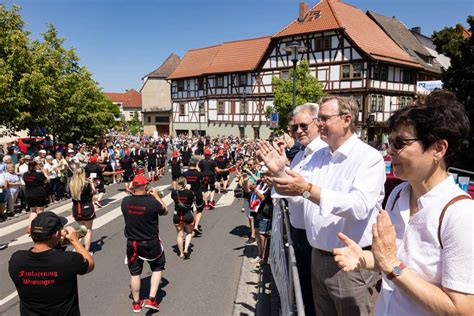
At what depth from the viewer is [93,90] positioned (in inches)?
923

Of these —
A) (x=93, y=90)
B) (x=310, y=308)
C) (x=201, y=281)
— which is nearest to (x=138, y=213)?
(x=201, y=281)

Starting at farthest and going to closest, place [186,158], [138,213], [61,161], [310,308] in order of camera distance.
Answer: [186,158] → [61,161] → [138,213] → [310,308]

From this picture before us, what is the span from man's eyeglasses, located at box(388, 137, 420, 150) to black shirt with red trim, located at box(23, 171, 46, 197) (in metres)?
9.46

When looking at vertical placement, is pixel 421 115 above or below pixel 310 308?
above

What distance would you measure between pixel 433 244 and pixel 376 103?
31036 mm

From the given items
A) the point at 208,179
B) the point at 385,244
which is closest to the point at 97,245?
the point at 208,179

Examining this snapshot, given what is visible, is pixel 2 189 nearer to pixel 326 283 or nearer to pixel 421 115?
pixel 326 283

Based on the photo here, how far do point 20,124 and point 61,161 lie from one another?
112 inches

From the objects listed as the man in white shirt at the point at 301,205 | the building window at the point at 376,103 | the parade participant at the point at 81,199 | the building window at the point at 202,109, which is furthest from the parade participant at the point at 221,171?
the building window at the point at 202,109

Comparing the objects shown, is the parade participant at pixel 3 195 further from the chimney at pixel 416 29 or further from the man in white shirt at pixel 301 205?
the chimney at pixel 416 29

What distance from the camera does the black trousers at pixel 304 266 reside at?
3316 mm

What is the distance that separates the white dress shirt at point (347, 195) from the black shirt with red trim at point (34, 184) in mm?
8558

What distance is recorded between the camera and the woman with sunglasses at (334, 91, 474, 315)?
1429 millimetres

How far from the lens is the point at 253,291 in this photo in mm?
5742
